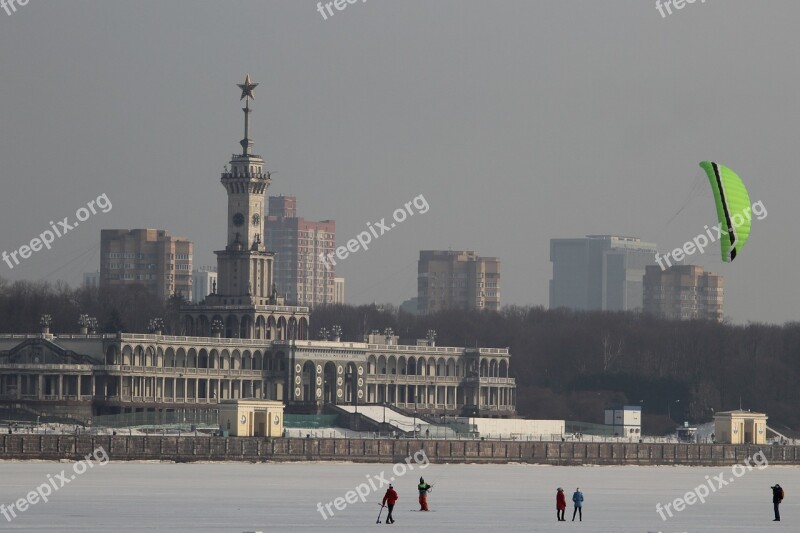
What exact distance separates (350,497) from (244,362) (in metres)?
86.3

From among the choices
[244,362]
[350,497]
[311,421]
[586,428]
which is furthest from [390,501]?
[244,362]

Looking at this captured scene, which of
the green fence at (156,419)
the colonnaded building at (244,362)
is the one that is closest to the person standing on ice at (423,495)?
the green fence at (156,419)

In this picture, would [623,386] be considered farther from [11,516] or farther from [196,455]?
[11,516]

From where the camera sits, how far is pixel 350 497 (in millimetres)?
87125

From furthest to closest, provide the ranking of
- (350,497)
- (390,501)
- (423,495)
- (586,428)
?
(586,428) → (350,497) → (423,495) → (390,501)

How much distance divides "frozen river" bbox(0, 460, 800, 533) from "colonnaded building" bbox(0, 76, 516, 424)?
43.7 metres

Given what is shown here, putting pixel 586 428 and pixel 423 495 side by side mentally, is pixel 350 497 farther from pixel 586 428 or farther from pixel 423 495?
pixel 586 428

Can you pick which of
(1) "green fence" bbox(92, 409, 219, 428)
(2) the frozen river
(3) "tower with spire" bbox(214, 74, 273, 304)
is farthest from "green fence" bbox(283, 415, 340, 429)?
(2) the frozen river

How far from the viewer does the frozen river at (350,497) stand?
73.9 m

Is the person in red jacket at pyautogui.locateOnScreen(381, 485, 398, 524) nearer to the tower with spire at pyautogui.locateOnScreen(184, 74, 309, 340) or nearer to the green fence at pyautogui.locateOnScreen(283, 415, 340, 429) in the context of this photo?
the green fence at pyautogui.locateOnScreen(283, 415, 340, 429)

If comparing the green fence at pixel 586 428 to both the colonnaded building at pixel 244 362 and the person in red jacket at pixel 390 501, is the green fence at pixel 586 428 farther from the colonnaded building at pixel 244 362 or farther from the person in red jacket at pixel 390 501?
the person in red jacket at pixel 390 501

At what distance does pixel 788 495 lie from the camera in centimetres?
9650

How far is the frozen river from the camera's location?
242ft

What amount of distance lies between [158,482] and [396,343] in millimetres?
86720
